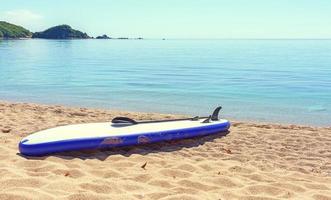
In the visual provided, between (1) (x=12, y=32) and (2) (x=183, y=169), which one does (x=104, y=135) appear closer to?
(2) (x=183, y=169)

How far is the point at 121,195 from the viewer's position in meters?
4.24

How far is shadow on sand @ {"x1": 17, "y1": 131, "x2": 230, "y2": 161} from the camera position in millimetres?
6152

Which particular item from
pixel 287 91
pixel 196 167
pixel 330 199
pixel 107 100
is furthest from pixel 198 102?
pixel 330 199

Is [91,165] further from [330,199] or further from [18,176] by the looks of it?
[330,199]

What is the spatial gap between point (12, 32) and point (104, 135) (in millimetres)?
173602

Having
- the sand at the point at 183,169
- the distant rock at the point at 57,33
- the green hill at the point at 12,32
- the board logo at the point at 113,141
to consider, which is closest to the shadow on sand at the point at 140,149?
the sand at the point at 183,169

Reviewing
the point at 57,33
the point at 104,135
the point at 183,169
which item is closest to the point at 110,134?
the point at 104,135

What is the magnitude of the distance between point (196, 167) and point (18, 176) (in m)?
2.36

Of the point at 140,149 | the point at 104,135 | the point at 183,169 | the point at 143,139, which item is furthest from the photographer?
the point at 143,139

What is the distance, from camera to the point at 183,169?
557 cm

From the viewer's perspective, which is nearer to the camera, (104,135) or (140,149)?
(104,135)

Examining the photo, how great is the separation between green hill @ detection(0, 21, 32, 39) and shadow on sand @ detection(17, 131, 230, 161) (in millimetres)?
161159

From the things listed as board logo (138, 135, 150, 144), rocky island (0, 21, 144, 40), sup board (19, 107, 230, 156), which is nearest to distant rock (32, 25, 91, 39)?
rocky island (0, 21, 144, 40)

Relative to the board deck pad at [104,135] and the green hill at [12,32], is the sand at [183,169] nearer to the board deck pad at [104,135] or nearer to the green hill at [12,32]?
the board deck pad at [104,135]
